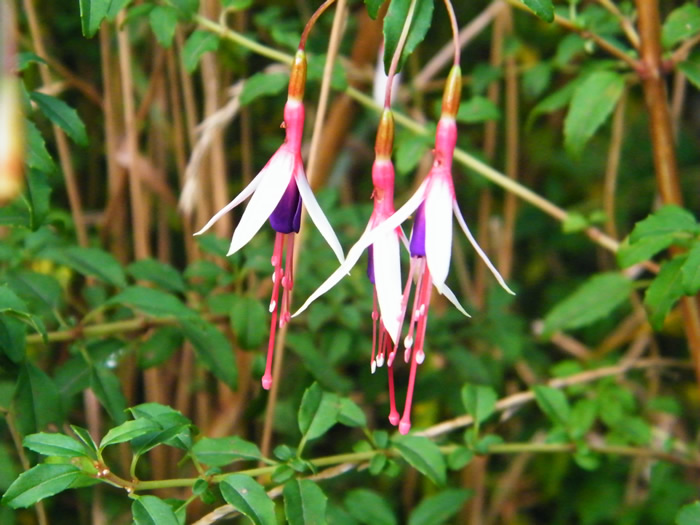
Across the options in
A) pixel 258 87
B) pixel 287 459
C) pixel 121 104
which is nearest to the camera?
pixel 287 459

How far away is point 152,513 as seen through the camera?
68cm

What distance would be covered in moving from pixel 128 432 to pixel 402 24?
416 millimetres

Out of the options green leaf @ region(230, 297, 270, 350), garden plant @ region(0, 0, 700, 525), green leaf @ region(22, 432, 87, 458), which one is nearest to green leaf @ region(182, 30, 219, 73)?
garden plant @ region(0, 0, 700, 525)

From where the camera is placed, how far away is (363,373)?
1.41 m

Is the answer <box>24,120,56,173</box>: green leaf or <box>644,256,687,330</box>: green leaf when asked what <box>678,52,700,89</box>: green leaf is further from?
<box>24,120,56,173</box>: green leaf

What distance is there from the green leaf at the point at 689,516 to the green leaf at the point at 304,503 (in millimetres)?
332

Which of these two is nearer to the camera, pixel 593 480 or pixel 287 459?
pixel 287 459

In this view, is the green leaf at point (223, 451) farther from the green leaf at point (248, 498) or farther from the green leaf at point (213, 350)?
the green leaf at point (213, 350)

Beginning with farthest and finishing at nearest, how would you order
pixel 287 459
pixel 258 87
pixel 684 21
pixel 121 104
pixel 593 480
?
pixel 121 104 < pixel 593 480 < pixel 258 87 < pixel 684 21 < pixel 287 459

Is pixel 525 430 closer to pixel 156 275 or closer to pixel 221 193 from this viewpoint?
pixel 221 193

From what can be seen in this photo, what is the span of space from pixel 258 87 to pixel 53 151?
80 cm

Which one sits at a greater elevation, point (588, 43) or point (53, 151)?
point (588, 43)

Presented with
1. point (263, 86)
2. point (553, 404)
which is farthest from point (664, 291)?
point (263, 86)

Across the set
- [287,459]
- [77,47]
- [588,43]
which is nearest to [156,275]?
[287,459]
